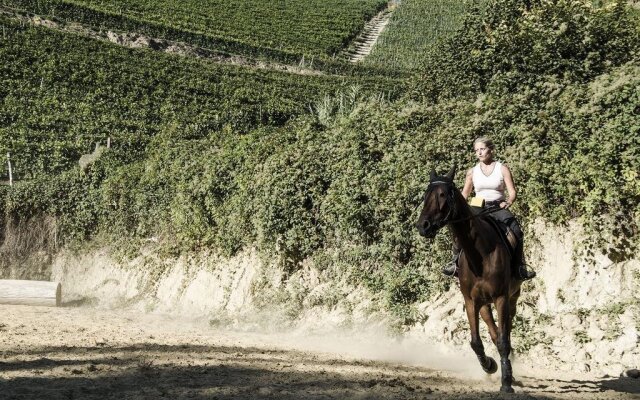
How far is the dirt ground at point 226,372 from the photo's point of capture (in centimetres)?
683

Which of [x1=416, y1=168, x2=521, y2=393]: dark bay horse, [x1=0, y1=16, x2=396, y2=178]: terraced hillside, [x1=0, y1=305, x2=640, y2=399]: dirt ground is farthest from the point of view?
[x1=0, y1=16, x2=396, y2=178]: terraced hillside

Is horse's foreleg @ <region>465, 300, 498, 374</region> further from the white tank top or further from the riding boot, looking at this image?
the white tank top

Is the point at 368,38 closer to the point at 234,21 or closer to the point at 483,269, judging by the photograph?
the point at 234,21

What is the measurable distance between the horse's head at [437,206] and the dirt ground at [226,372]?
1828 millimetres

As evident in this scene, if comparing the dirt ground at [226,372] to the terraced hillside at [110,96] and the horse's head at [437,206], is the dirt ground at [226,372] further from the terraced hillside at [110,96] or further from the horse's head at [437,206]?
the terraced hillside at [110,96]

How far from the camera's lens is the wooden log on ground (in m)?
16.8

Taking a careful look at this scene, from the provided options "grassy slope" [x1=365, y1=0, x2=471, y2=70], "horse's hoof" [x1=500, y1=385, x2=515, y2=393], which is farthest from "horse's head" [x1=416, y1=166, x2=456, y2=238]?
"grassy slope" [x1=365, y1=0, x2=471, y2=70]

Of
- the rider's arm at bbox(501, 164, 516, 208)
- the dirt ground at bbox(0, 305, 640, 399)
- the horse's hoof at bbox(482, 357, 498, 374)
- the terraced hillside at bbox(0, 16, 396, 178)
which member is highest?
the terraced hillside at bbox(0, 16, 396, 178)

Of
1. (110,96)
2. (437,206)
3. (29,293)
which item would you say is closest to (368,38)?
(110,96)

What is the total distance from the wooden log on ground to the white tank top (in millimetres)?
13299

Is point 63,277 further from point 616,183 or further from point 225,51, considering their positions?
point 225,51

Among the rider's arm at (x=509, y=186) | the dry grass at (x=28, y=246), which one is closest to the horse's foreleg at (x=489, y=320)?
the rider's arm at (x=509, y=186)

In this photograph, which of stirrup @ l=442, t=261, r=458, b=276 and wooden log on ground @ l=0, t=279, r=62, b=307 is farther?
wooden log on ground @ l=0, t=279, r=62, b=307

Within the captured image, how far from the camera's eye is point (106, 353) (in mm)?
9078
